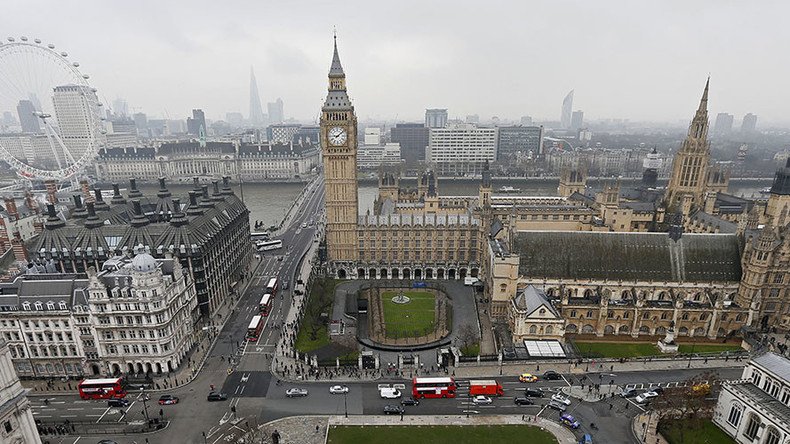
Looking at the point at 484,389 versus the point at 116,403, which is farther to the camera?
the point at 116,403

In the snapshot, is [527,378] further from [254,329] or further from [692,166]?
[692,166]

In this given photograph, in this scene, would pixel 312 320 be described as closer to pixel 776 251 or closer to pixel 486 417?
pixel 486 417

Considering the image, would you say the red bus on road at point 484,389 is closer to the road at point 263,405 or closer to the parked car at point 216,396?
the road at point 263,405

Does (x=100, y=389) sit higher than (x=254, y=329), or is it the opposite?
(x=254, y=329)

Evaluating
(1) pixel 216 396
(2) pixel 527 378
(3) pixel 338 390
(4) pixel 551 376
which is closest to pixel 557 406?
(2) pixel 527 378

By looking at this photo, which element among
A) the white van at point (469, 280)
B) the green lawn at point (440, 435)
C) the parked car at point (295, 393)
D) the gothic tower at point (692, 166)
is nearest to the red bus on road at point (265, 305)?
the parked car at point (295, 393)

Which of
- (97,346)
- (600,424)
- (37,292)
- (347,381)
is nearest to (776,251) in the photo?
(600,424)

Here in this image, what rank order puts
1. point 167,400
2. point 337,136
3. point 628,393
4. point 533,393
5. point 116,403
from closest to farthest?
point 116,403, point 167,400, point 628,393, point 533,393, point 337,136
